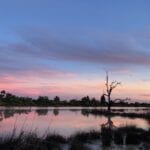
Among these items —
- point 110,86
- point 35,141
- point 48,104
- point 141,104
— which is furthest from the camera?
point 141,104

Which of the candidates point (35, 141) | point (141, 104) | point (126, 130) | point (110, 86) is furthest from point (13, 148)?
point (141, 104)

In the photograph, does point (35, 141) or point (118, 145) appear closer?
point (35, 141)

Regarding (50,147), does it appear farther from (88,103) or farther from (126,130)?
(88,103)

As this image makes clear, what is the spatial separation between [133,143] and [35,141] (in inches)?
442

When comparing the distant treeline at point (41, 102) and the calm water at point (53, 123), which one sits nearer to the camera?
the calm water at point (53, 123)

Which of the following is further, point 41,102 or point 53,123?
point 41,102

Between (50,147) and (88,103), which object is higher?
(88,103)

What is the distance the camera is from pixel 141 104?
171 metres

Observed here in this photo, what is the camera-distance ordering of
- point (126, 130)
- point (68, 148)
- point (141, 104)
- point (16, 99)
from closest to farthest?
point (68, 148) → point (126, 130) → point (16, 99) → point (141, 104)

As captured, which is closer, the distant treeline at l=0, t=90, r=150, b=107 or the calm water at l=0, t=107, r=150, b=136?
the calm water at l=0, t=107, r=150, b=136

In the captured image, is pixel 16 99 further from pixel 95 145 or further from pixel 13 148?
pixel 13 148

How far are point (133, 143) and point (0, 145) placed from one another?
485 inches

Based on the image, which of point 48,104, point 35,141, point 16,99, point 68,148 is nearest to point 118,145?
point 68,148

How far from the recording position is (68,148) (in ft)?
58.6
